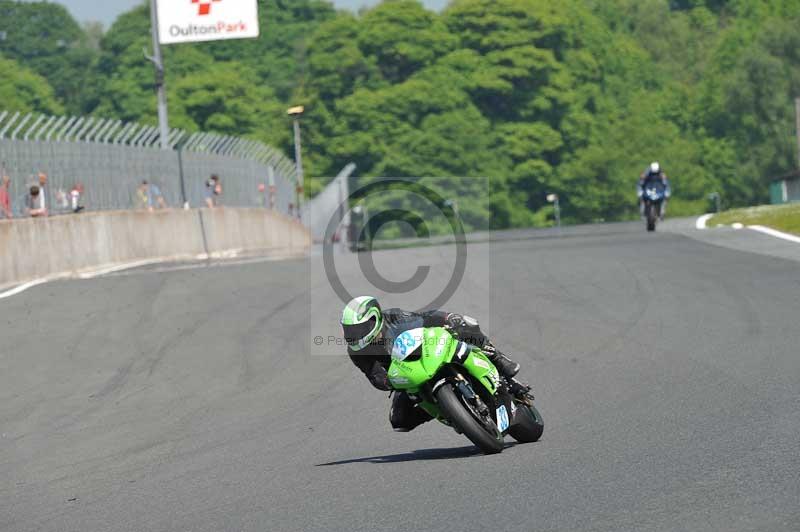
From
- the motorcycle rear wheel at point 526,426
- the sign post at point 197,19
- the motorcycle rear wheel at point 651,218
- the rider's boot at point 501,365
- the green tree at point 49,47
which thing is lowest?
the motorcycle rear wheel at point 651,218

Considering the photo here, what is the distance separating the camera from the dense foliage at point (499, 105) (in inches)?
3344

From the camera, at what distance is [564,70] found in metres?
93.9

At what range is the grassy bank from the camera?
27325 millimetres

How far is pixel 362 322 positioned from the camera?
8.86 m

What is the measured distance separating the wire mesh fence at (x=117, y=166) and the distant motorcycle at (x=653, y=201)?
32.6 feet

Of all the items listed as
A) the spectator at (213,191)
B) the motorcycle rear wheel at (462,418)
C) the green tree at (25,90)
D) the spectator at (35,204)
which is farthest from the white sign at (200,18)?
the green tree at (25,90)

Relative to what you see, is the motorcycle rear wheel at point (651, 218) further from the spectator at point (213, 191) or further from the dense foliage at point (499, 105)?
the dense foliage at point (499, 105)

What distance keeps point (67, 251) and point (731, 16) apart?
5051 inches

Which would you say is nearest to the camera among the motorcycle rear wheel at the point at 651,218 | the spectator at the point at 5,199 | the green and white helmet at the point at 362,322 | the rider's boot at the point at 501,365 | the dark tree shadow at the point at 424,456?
the green and white helmet at the point at 362,322

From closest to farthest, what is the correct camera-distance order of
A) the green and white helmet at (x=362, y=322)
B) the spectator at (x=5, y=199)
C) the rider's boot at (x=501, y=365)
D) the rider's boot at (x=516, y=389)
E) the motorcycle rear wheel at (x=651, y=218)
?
the green and white helmet at (x=362, y=322), the rider's boot at (x=501, y=365), the rider's boot at (x=516, y=389), the spectator at (x=5, y=199), the motorcycle rear wheel at (x=651, y=218)

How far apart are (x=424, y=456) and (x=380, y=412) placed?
2.33 meters

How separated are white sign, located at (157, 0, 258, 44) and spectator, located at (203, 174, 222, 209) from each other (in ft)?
10.7

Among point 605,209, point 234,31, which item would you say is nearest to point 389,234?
point 605,209

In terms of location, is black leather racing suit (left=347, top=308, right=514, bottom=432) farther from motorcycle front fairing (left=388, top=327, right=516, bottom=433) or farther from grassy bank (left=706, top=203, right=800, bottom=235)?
grassy bank (left=706, top=203, right=800, bottom=235)
